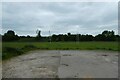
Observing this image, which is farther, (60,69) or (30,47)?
(30,47)

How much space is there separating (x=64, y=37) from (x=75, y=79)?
98534mm

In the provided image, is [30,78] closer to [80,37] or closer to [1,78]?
[1,78]

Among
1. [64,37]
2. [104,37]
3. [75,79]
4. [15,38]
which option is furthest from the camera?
[64,37]

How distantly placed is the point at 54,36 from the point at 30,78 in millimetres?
101062

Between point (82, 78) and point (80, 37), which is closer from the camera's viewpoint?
point (82, 78)

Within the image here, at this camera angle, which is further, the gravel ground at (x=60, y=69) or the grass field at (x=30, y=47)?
the grass field at (x=30, y=47)

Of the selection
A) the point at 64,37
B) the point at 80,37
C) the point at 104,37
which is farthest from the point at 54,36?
the point at 104,37

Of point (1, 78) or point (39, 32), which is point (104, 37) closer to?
point (39, 32)

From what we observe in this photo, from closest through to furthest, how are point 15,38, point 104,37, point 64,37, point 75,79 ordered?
point 75,79 < point 15,38 < point 104,37 < point 64,37

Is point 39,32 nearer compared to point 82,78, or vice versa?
point 82,78

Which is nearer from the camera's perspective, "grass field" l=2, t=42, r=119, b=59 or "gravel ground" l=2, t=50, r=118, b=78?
"gravel ground" l=2, t=50, r=118, b=78

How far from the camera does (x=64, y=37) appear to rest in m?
107

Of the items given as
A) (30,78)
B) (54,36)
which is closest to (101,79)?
(30,78)

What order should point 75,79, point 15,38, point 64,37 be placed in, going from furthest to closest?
point 64,37, point 15,38, point 75,79
